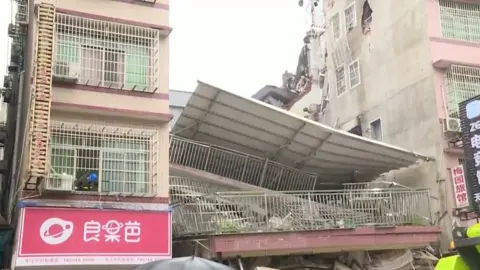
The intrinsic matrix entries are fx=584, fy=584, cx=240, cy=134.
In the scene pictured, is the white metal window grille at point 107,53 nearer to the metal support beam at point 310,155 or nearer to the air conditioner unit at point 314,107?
the metal support beam at point 310,155

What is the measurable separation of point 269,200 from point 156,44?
4.58m

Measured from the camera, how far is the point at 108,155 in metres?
12.9

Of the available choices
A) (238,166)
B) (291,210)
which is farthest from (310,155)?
(291,210)

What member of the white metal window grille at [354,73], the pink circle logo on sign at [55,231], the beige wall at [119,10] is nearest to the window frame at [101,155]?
the pink circle logo on sign at [55,231]

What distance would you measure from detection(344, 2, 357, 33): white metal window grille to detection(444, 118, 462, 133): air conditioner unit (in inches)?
236

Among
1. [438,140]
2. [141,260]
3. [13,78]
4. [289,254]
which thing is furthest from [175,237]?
[13,78]

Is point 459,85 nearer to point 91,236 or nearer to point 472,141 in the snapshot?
point 472,141

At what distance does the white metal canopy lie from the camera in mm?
14016

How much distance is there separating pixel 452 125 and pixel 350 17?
6.64 meters

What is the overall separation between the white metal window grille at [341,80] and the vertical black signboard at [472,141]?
26.0ft

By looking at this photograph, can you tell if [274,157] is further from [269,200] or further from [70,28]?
[70,28]

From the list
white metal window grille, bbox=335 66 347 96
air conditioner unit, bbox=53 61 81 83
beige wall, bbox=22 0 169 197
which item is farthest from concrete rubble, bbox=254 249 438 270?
white metal window grille, bbox=335 66 347 96

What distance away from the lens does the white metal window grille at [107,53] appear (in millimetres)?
13062

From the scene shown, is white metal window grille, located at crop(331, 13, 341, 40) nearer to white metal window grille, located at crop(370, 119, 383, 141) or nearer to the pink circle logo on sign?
white metal window grille, located at crop(370, 119, 383, 141)
